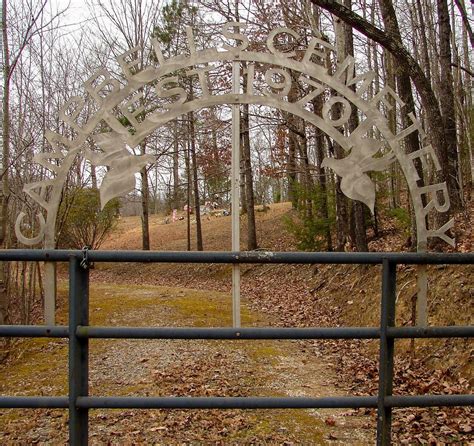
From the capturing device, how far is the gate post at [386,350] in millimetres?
2414

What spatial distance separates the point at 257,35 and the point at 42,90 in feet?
21.2

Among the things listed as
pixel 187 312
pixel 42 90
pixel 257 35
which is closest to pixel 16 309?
pixel 187 312

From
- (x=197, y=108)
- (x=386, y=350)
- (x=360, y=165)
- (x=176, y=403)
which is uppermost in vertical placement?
(x=197, y=108)

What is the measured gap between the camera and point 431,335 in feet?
8.07

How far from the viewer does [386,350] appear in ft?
7.96

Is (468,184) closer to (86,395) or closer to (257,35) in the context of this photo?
(257,35)

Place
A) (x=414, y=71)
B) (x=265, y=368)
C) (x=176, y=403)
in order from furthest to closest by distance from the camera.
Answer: (x=414, y=71) < (x=265, y=368) < (x=176, y=403)

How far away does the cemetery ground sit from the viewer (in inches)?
159

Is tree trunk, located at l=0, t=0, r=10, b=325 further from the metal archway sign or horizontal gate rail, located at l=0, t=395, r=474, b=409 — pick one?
horizontal gate rail, located at l=0, t=395, r=474, b=409

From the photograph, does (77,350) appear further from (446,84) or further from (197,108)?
(446,84)

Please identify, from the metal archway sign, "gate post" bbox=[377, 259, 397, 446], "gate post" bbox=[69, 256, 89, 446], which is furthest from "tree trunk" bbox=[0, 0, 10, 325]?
"gate post" bbox=[377, 259, 397, 446]

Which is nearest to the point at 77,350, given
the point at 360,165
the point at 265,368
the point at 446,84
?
the point at 360,165

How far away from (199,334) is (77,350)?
0.65 metres

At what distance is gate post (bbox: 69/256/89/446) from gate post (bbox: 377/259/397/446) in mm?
1603
